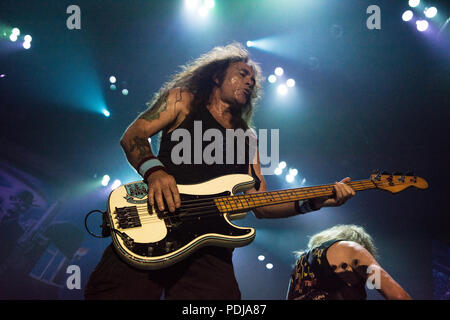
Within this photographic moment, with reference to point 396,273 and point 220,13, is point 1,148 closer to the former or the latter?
point 220,13

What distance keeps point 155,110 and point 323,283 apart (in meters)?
2.32

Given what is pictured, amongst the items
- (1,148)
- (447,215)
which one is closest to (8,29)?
(1,148)

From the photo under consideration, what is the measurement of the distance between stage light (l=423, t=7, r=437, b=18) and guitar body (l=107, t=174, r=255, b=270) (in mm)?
6333

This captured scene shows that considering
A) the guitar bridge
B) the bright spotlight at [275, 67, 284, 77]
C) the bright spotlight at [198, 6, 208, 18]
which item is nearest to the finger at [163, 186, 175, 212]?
the guitar bridge

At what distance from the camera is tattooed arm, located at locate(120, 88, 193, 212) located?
5.76 ft

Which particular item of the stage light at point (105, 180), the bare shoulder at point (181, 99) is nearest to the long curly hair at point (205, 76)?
the bare shoulder at point (181, 99)

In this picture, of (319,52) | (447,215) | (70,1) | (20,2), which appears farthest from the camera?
(319,52)

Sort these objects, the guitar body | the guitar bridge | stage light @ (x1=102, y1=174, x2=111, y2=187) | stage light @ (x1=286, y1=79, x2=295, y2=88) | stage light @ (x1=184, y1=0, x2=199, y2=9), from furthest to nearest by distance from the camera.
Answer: stage light @ (x1=286, y1=79, x2=295, y2=88)
stage light @ (x1=102, y1=174, x2=111, y2=187)
stage light @ (x1=184, y1=0, x2=199, y2=9)
the guitar bridge
the guitar body

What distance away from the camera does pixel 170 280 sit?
1.71 metres

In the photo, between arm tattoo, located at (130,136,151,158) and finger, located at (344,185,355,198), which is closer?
arm tattoo, located at (130,136,151,158)

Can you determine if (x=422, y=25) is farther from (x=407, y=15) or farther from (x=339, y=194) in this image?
(x=339, y=194)

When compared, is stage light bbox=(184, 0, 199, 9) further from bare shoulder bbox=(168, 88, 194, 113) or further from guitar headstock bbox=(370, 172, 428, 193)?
guitar headstock bbox=(370, 172, 428, 193)

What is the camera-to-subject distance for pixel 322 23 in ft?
20.1
